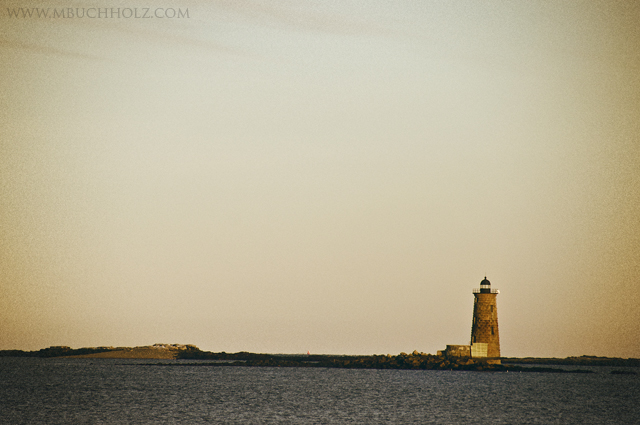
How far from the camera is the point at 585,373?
113125mm

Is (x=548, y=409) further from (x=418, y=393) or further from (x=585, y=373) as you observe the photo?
(x=585, y=373)

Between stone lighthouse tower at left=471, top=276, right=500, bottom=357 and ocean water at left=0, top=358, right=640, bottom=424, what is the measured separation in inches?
173

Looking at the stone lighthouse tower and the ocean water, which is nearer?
the ocean water

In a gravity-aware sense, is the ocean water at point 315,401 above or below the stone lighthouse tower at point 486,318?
below

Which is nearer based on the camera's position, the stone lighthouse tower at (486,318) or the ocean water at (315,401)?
the ocean water at (315,401)

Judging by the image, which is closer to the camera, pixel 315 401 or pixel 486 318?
pixel 315 401

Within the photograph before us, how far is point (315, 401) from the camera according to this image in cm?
5691

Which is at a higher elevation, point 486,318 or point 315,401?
point 486,318

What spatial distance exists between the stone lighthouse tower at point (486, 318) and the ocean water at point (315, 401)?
4.39m

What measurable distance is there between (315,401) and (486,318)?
27107 mm

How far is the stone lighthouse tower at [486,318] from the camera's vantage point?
7738 centimetres

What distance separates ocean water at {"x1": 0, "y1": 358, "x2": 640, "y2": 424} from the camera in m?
46.9

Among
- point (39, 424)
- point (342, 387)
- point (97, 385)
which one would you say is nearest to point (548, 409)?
point (342, 387)

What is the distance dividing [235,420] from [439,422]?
12.4 m
